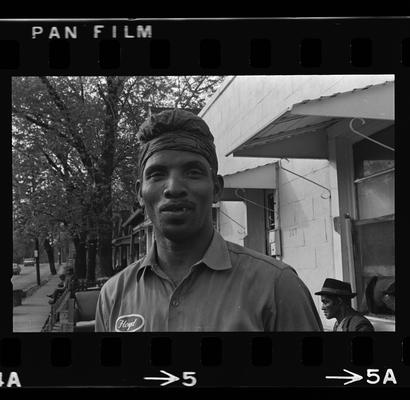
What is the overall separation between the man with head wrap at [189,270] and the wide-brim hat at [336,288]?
0.84 feet

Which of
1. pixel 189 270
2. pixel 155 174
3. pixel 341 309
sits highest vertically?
pixel 155 174

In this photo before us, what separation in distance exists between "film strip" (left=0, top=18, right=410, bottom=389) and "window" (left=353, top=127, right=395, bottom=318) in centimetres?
10

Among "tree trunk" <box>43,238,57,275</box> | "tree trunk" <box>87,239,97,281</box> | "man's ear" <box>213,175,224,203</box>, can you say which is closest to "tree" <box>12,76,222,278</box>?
"tree trunk" <box>87,239,97,281</box>

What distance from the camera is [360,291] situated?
3.89m

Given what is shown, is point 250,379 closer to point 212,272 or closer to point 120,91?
point 212,272

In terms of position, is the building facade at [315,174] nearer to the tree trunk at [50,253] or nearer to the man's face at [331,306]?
the man's face at [331,306]

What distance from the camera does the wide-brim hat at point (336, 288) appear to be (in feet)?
12.2

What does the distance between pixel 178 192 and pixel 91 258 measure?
953 millimetres

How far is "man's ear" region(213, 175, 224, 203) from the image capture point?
3598mm

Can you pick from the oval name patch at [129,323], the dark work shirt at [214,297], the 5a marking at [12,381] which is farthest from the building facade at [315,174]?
the 5a marking at [12,381]

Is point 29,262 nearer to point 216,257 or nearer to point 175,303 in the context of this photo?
point 175,303

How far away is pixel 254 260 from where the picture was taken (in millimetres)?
3562

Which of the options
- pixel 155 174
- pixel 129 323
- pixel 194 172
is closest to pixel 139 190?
pixel 155 174

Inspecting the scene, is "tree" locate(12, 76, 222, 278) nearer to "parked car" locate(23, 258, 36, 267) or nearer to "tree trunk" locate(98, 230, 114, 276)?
"tree trunk" locate(98, 230, 114, 276)
